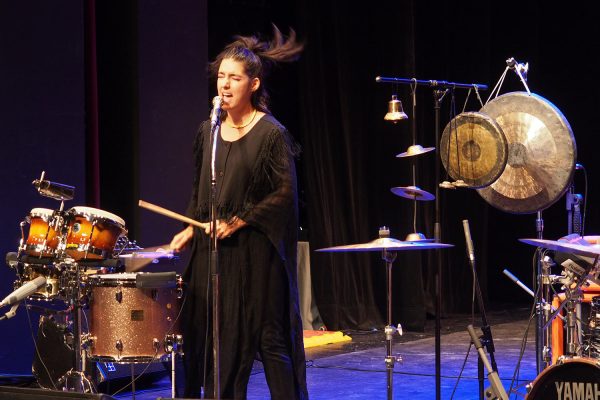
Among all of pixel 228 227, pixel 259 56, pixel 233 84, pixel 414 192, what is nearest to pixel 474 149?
pixel 414 192

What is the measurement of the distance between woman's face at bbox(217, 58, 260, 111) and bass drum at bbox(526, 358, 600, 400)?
1740mm

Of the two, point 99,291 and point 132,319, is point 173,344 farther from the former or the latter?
point 99,291

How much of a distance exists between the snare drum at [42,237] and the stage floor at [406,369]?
1.55 meters

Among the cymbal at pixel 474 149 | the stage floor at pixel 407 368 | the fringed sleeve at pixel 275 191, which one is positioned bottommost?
the stage floor at pixel 407 368

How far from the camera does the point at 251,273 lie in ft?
13.3

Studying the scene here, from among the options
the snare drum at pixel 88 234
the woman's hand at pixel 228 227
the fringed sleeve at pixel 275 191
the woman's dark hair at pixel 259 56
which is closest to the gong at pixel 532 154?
the woman's dark hair at pixel 259 56

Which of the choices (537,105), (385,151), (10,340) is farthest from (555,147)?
(385,151)

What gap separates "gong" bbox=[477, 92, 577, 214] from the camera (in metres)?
5.08

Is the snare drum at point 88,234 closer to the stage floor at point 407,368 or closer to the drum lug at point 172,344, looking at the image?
the drum lug at point 172,344

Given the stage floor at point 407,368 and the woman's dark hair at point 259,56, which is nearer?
the woman's dark hair at point 259,56

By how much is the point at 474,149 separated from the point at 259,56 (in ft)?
5.01

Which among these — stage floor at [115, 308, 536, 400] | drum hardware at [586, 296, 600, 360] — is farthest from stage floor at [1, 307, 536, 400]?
drum hardware at [586, 296, 600, 360]

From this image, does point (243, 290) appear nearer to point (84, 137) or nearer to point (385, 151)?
point (84, 137)

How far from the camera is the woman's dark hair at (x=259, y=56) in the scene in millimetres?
4152
